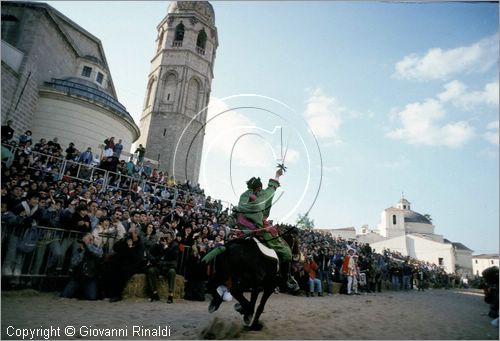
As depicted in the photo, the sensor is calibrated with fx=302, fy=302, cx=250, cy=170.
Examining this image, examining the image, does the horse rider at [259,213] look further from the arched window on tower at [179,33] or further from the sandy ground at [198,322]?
the arched window on tower at [179,33]

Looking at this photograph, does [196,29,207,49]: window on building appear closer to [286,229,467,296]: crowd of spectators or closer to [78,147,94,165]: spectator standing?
[78,147,94,165]: spectator standing

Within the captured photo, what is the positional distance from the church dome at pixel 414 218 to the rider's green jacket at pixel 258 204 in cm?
9227

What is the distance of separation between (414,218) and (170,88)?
7706 cm

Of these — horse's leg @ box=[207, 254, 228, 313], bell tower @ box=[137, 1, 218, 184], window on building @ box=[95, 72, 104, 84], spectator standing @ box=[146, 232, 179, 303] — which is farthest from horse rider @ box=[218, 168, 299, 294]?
bell tower @ box=[137, 1, 218, 184]

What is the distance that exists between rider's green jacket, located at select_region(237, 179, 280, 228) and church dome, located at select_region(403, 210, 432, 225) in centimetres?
9227

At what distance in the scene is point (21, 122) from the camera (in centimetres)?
2091

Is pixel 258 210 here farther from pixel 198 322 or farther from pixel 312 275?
pixel 312 275

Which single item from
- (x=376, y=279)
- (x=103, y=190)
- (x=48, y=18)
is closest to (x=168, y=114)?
(x=48, y=18)

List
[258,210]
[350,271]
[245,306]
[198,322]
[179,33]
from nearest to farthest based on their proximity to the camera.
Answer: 1. [245,306]
2. [258,210]
3. [198,322]
4. [350,271]
5. [179,33]

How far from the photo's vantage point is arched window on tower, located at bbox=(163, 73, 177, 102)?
44.3 metres

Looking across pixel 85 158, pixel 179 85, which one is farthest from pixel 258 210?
pixel 179 85

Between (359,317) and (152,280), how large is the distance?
6.02 meters

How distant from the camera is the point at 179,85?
4416 cm

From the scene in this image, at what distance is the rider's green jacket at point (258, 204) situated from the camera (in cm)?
628
